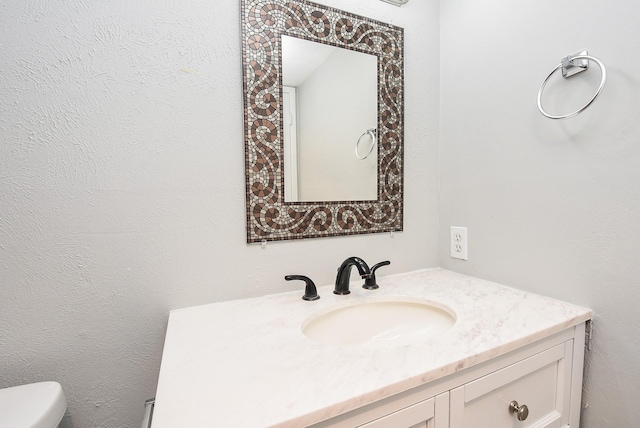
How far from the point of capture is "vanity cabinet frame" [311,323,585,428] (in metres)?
0.56

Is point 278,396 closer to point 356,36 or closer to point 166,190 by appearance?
point 166,190

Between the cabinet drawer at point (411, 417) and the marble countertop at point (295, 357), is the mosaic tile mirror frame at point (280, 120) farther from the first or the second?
the cabinet drawer at point (411, 417)

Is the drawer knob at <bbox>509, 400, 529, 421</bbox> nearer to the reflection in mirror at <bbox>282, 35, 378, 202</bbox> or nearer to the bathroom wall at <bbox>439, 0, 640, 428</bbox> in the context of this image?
the bathroom wall at <bbox>439, 0, 640, 428</bbox>

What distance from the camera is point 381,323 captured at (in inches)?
Answer: 38.8

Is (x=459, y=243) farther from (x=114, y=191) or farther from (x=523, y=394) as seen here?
(x=114, y=191)

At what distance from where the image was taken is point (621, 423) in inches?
31.8

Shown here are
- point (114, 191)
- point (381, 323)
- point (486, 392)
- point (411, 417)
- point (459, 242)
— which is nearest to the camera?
point (411, 417)

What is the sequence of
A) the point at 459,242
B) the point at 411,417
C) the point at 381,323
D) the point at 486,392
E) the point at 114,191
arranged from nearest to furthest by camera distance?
the point at 411,417
the point at 486,392
the point at 114,191
the point at 381,323
the point at 459,242

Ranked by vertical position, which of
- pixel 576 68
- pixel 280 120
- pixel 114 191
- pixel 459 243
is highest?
pixel 576 68

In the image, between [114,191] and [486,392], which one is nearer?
[486,392]

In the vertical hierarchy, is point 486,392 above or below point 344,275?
below

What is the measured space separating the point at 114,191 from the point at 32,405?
499mm

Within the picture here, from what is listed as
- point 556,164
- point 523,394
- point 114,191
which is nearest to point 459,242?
point 556,164

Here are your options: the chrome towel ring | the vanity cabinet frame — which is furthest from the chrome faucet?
the chrome towel ring
